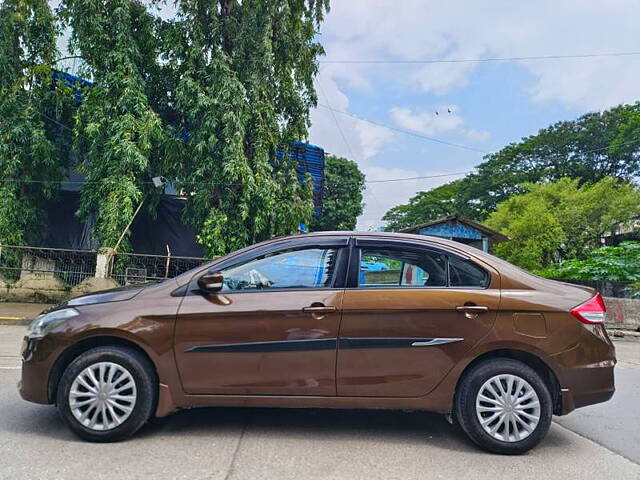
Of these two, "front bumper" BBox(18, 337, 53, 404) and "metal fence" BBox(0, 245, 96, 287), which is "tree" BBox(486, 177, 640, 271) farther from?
"front bumper" BBox(18, 337, 53, 404)

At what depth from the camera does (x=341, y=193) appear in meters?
44.1

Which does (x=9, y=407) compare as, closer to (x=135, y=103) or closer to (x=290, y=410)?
(x=290, y=410)

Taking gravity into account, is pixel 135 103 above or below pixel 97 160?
above

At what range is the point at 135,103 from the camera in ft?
39.4

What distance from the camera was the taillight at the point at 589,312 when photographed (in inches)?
140

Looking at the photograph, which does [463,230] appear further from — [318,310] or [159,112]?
[318,310]

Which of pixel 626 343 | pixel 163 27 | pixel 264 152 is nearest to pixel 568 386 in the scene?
pixel 626 343

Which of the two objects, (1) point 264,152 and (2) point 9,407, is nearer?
(2) point 9,407

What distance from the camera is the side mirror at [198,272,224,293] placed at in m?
3.55

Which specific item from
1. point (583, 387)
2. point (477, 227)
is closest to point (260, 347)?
point (583, 387)

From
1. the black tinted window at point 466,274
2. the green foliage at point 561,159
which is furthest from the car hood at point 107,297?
the green foliage at point 561,159

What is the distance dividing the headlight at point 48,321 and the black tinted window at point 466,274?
2.93 meters

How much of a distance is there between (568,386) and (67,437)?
3777mm

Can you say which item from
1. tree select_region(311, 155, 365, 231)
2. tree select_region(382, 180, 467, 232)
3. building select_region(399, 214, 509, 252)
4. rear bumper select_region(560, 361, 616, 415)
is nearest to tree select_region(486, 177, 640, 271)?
building select_region(399, 214, 509, 252)
